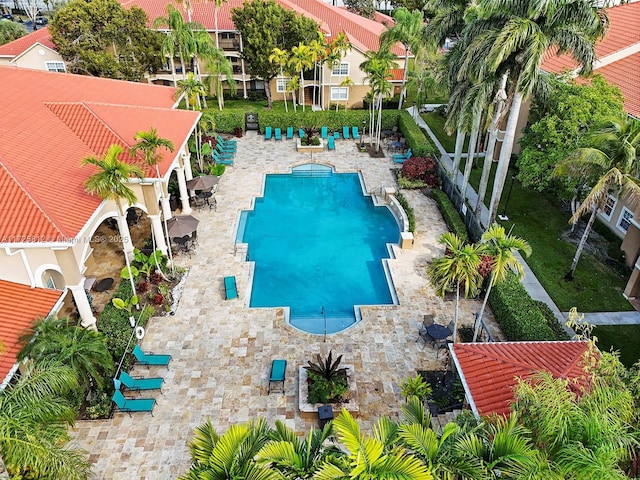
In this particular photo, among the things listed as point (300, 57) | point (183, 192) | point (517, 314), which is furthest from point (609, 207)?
point (300, 57)

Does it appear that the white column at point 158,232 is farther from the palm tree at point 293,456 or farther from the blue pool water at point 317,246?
the palm tree at point 293,456

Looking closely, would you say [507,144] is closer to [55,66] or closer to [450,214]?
[450,214]

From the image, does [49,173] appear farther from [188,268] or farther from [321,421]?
[321,421]

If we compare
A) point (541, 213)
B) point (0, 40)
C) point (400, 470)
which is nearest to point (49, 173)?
point (400, 470)

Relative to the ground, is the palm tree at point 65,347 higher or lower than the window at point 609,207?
higher

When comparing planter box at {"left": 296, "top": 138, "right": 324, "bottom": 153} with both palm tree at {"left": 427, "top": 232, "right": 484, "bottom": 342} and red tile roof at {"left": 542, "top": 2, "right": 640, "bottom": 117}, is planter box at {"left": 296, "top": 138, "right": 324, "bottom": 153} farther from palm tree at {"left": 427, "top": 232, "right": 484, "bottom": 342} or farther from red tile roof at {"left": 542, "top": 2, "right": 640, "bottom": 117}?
palm tree at {"left": 427, "top": 232, "right": 484, "bottom": 342}

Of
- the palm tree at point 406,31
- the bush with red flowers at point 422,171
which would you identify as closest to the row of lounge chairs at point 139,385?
the bush with red flowers at point 422,171
